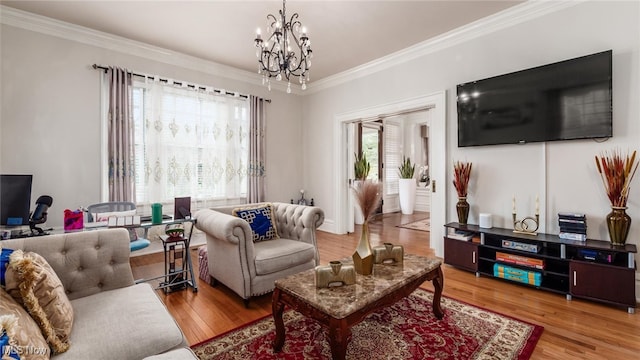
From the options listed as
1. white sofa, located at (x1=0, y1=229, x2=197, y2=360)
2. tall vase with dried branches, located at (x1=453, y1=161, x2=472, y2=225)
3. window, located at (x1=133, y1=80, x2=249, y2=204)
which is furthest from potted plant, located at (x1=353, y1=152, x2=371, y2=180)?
white sofa, located at (x1=0, y1=229, x2=197, y2=360)

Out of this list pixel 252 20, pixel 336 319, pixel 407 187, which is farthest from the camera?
pixel 407 187

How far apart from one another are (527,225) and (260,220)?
2.77 metres

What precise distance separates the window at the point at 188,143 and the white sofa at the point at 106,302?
2319mm

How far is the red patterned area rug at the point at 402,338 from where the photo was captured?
179cm

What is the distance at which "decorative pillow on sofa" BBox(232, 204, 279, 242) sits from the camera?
282cm

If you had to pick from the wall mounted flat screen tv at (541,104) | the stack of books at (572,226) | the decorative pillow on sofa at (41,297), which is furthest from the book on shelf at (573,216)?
the decorative pillow on sofa at (41,297)

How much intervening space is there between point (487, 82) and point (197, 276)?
387 centimetres

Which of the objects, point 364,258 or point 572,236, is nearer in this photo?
point 364,258

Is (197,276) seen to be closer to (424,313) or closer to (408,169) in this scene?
(424,313)

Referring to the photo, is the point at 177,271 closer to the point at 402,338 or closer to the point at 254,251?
the point at 254,251

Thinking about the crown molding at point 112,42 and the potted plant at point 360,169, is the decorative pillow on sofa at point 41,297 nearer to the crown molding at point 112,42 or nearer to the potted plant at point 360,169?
the crown molding at point 112,42

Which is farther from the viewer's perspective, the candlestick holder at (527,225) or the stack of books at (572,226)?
the candlestick holder at (527,225)

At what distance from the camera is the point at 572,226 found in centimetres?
261

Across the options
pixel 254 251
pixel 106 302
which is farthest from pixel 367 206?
A: pixel 106 302
